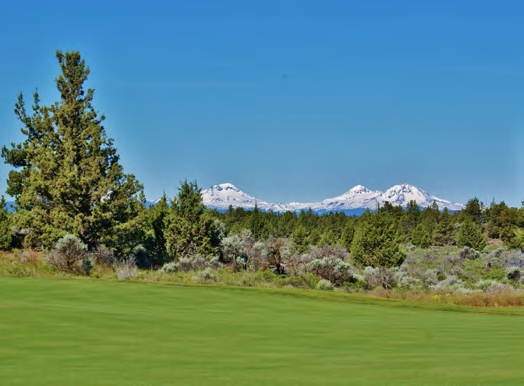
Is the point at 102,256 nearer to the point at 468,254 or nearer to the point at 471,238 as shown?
the point at 468,254

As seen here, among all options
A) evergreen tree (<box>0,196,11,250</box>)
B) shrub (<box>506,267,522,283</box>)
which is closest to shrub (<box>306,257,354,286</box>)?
shrub (<box>506,267,522,283</box>)

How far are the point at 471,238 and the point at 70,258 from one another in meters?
55.0

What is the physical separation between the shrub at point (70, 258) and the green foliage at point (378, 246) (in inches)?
922

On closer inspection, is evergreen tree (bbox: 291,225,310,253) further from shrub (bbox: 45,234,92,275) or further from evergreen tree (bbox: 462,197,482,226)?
evergreen tree (bbox: 462,197,482,226)

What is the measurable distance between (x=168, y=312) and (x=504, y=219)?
262ft

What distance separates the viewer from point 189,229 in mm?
39188

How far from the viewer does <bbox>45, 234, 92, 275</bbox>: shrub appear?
→ 24.8 metres

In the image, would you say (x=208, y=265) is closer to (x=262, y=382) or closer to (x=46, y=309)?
(x=46, y=309)

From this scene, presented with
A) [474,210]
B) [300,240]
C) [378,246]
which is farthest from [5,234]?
[474,210]

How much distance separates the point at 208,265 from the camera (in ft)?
118

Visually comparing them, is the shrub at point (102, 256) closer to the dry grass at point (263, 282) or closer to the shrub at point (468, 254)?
the dry grass at point (263, 282)

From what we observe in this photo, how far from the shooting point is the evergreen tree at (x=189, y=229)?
3906cm

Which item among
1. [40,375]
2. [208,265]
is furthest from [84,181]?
[40,375]

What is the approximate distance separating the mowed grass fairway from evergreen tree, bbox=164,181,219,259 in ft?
84.0
